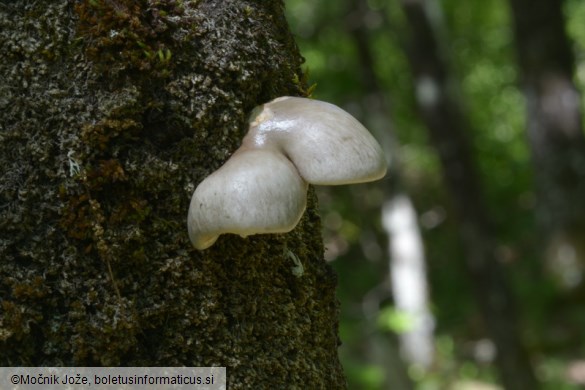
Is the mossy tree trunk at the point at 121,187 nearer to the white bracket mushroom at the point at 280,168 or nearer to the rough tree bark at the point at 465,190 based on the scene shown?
the white bracket mushroom at the point at 280,168

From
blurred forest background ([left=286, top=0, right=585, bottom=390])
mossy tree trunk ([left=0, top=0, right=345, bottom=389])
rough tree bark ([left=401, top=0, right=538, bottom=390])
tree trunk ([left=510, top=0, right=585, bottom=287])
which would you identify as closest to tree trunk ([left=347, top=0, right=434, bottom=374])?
blurred forest background ([left=286, top=0, right=585, bottom=390])

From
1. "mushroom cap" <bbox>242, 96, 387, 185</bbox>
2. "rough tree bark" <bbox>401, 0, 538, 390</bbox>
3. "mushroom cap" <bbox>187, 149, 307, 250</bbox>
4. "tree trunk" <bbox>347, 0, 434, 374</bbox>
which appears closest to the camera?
"mushroom cap" <bbox>187, 149, 307, 250</bbox>

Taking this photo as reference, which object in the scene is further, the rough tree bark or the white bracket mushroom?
the rough tree bark

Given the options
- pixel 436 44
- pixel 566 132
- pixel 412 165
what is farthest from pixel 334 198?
pixel 412 165

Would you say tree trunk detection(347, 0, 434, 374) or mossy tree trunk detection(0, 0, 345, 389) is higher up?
mossy tree trunk detection(0, 0, 345, 389)

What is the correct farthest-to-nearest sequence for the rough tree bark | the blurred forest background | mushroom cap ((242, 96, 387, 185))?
the blurred forest background < the rough tree bark < mushroom cap ((242, 96, 387, 185))

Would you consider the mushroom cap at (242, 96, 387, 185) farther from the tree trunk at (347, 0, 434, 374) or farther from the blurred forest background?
the tree trunk at (347, 0, 434, 374)

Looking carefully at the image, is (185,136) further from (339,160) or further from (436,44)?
(436,44)

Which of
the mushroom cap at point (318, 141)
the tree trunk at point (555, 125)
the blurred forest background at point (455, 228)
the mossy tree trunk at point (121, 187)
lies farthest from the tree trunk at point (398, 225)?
the mossy tree trunk at point (121, 187)
